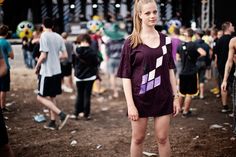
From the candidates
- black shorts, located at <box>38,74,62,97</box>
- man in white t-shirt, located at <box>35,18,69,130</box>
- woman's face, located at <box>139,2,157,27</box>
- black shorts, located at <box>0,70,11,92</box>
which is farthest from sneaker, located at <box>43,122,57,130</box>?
woman's face, located at <box>139,2,157,27</box>

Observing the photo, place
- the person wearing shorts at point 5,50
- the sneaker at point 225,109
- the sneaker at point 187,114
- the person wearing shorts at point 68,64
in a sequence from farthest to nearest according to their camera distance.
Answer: the person wearing shorts at point 68,64 < the sneaker at point 225,109 < the sneaker at point 187,114 < the person wearing shorts at point 5,50

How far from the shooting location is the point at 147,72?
358cm

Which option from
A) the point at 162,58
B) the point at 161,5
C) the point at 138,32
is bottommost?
the point at 161,5

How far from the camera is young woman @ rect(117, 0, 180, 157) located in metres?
3.55

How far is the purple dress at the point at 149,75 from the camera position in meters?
3.56

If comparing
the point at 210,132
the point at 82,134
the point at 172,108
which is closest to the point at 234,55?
the point at 210,132

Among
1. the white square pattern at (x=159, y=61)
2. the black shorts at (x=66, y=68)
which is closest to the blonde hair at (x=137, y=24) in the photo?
the white square pattern at (x=159, y=61)

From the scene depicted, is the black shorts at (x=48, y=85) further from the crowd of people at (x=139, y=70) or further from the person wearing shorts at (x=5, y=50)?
the person wearing shorts at (x=5, y=50)

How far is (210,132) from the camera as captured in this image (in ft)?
21.1

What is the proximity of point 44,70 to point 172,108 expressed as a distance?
3.47 meters

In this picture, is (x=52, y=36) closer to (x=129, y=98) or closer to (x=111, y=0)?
(x=129, y=98)

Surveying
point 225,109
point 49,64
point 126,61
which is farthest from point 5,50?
point 225,109

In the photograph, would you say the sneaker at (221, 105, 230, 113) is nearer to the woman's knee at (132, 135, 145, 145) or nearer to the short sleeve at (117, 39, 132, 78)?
the woman's knee at (132, 135, 145, 145)

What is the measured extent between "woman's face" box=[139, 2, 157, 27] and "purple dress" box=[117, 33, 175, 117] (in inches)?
9.2
